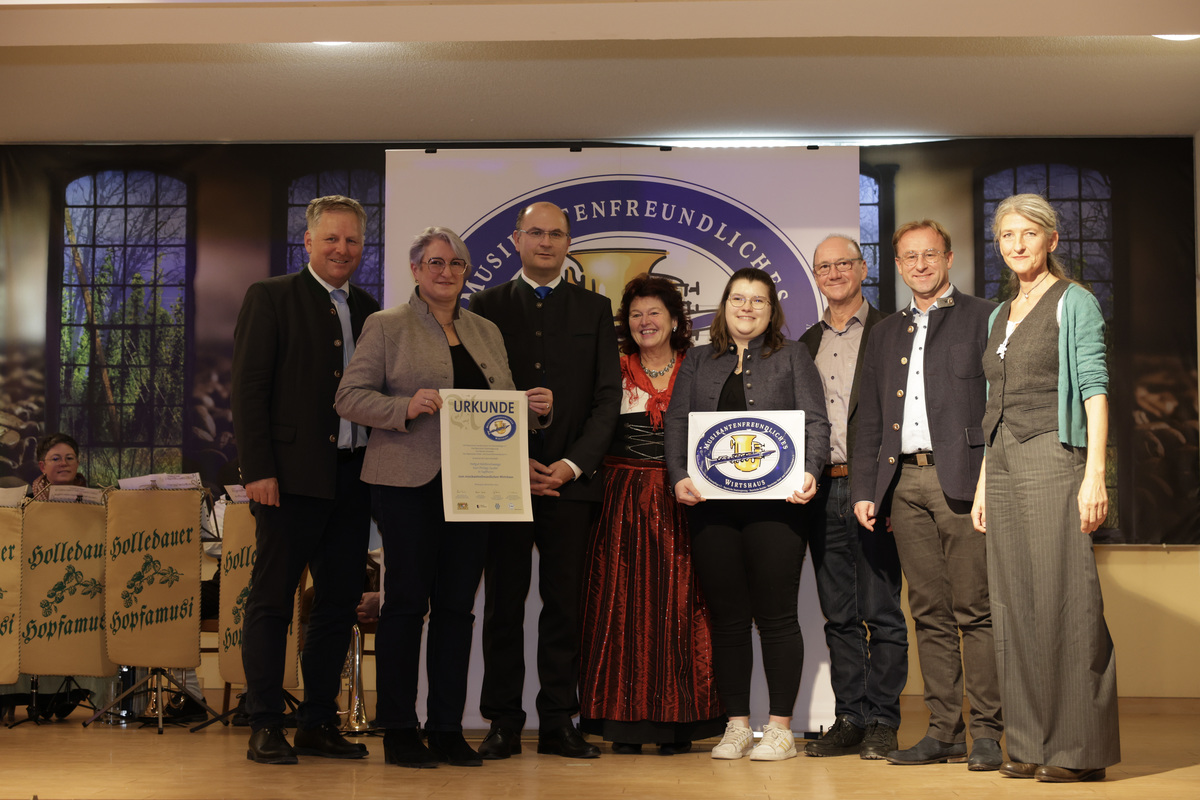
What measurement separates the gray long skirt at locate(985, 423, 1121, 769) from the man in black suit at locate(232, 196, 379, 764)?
212 cm

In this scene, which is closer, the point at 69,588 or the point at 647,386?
the point at 647,386

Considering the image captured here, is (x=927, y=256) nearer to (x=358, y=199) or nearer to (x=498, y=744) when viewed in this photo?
(x=498, y=744)

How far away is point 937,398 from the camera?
3.49 metres

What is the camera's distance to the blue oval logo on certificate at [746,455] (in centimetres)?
352

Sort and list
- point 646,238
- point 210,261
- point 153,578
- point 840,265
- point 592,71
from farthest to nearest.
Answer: point 210,261, point 592,71, point 153,578, point 646,238, point 840,265

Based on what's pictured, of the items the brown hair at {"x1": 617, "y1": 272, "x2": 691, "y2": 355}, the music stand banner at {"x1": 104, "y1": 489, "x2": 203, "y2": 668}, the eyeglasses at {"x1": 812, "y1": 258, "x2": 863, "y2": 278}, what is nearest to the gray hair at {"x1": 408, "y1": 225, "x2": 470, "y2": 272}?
the brown hair at {"x1": 617, "y1": 272, "x2": 691, "y2": 355}

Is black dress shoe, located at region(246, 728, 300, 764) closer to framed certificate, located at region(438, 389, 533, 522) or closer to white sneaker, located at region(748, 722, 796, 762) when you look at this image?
framed certificate, located at region(438, 389, 533, 522)

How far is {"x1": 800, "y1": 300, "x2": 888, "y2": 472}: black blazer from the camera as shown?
3734mm

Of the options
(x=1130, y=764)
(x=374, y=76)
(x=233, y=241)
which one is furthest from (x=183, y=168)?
(x=1130, y=764)

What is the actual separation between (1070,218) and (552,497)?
3932mm

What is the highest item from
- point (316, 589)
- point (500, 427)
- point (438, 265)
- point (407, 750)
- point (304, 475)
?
point (438, 265)

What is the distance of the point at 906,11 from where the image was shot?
3746mm

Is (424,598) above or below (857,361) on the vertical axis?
below

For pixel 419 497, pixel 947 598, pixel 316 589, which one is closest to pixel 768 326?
pixel 947 598
